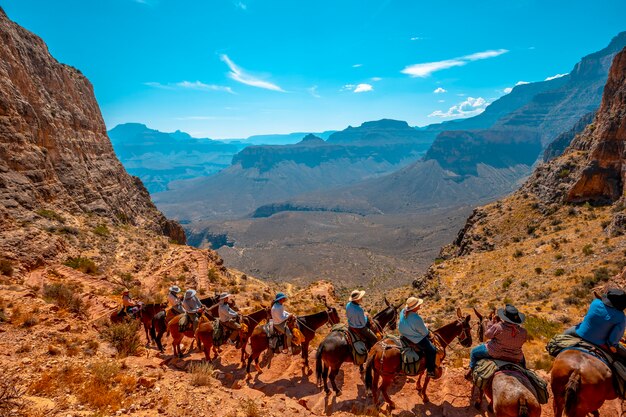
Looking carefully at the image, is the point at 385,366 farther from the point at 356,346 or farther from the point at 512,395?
the point at 512,395

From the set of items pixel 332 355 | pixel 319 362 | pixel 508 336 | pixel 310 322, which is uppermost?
pixel 508 336

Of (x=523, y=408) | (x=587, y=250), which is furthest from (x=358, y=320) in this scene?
(x=587, y=250)

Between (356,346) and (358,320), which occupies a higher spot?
(358,320)

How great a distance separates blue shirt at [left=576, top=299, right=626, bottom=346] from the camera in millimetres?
6234

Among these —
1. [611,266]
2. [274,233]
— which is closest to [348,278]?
[611,266]

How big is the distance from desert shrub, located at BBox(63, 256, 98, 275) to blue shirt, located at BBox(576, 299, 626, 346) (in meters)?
23.3

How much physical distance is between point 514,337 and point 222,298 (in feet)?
29.1

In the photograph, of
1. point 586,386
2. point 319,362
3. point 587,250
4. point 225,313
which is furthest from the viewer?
point 587,250

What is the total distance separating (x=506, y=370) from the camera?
643 centimetres

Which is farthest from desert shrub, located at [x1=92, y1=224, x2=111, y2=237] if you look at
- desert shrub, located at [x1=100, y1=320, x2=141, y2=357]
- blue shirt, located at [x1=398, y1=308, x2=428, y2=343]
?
blue shirt, located at [x1=398, y1=308, x2=428, y2=343]

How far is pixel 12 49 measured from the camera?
1072 inches

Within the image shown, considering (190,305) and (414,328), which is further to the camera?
(190,305)

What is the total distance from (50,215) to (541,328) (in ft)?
105

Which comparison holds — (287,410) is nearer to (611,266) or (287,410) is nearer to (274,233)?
(611,266)
